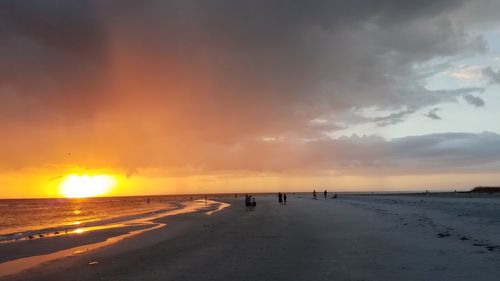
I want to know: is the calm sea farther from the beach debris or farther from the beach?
the beach debris

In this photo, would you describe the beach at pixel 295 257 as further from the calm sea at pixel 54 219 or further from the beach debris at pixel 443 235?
the calm sea at pixel 54 219

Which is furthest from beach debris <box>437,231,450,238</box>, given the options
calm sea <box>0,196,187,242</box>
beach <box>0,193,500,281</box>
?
calm sea <box>0,196,187,242</box>

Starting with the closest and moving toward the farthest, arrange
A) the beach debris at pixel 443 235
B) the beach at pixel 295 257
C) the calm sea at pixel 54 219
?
the beach at pixel 295 257, the beach debris at pixel 443 235, the calm sea at pixel 54 219

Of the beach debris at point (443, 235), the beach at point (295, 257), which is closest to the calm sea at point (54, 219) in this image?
the beach at point (295, 257)

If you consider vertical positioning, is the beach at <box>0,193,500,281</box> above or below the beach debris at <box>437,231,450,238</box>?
below

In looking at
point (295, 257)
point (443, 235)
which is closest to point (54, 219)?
point (295, 257)

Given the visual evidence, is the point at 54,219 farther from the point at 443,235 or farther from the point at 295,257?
the point at 443,235

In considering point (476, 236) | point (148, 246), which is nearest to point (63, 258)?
point (148, 246)

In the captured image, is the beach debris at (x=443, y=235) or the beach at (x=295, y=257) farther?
the beach debris at (x=443, y=235)

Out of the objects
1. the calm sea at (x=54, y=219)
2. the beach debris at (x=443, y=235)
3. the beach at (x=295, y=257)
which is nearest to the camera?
the beach at (x=295, y=257)

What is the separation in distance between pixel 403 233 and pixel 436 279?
40.0 ft

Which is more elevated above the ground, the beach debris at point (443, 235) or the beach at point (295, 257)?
the beach debris at point (443, 235)

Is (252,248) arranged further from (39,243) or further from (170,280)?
(39,243)

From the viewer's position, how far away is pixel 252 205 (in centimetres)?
6900
